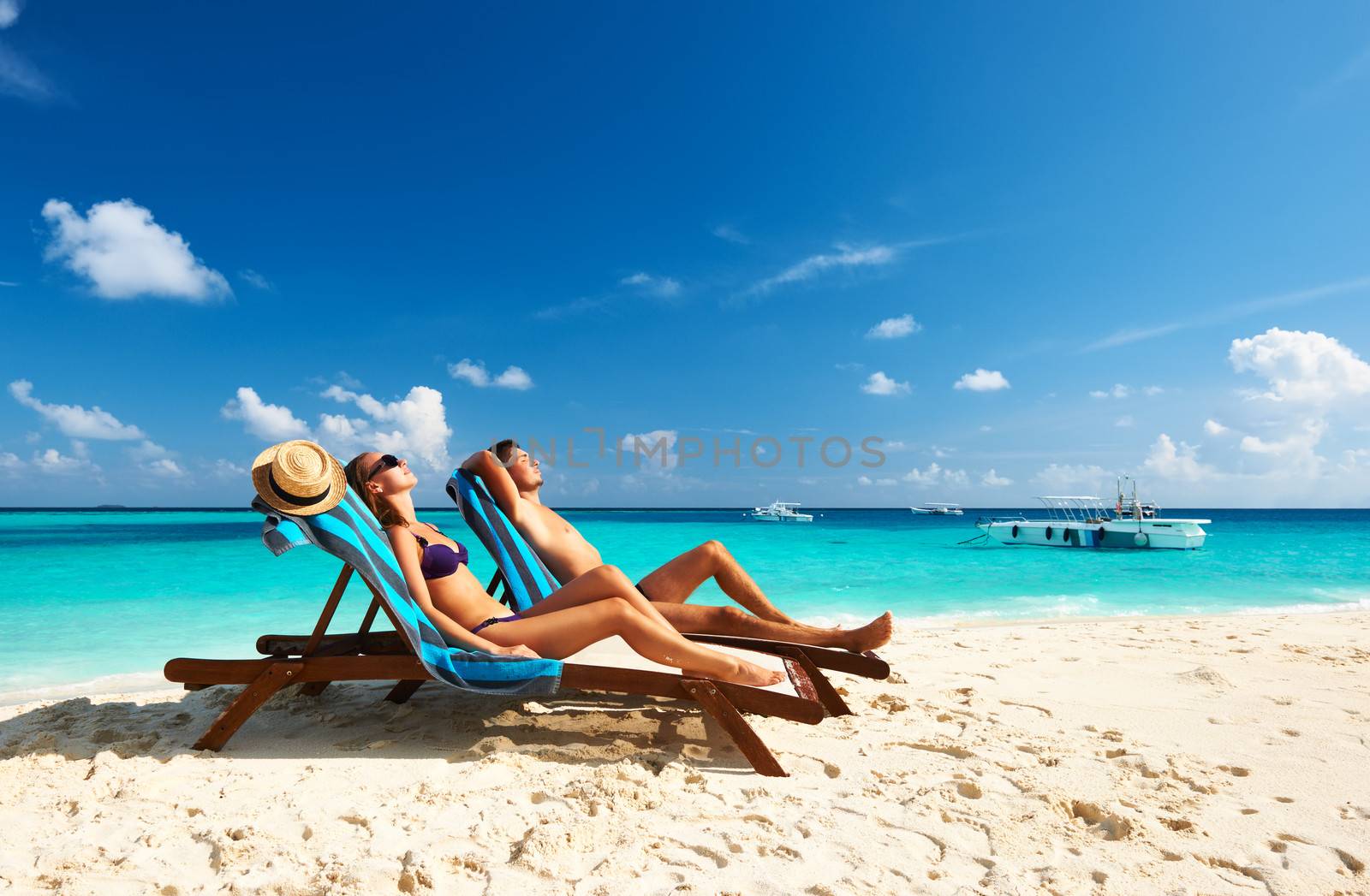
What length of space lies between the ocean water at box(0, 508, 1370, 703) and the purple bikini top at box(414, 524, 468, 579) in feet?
12.5

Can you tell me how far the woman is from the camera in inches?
126

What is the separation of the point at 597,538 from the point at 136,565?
1814 centimetres

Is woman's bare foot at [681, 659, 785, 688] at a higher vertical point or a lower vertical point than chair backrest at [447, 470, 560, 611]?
lower

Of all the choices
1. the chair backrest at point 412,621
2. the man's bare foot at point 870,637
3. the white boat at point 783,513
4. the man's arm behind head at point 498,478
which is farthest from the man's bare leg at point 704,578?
the white boat at point 783,513

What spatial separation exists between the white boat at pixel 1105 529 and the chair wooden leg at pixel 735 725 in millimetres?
25161

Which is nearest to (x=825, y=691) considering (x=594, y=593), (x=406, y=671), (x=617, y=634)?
(x=617, y=634)

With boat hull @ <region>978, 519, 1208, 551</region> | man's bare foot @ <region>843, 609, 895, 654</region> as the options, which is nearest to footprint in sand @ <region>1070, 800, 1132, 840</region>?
man's bare foot @ <region>843, 609, 895, 654</region>

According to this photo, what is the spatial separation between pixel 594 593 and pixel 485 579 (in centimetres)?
1805

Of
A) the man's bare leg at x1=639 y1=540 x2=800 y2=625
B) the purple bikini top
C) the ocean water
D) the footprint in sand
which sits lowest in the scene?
the ocean water

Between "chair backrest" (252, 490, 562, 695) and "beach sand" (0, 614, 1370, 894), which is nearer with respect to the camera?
"beach sand" (0, 614, 1370, 894)

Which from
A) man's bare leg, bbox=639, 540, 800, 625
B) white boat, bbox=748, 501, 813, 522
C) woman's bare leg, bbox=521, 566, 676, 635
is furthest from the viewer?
white boat, bbox=748, 501, 813, 522

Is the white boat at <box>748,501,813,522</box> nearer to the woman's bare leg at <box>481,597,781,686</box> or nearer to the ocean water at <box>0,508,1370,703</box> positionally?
the ocean water at <box>0,508,1370,703</box>

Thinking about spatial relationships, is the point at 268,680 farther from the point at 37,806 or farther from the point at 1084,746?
the point at 1084,746

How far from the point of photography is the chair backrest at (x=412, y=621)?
9.93ft
